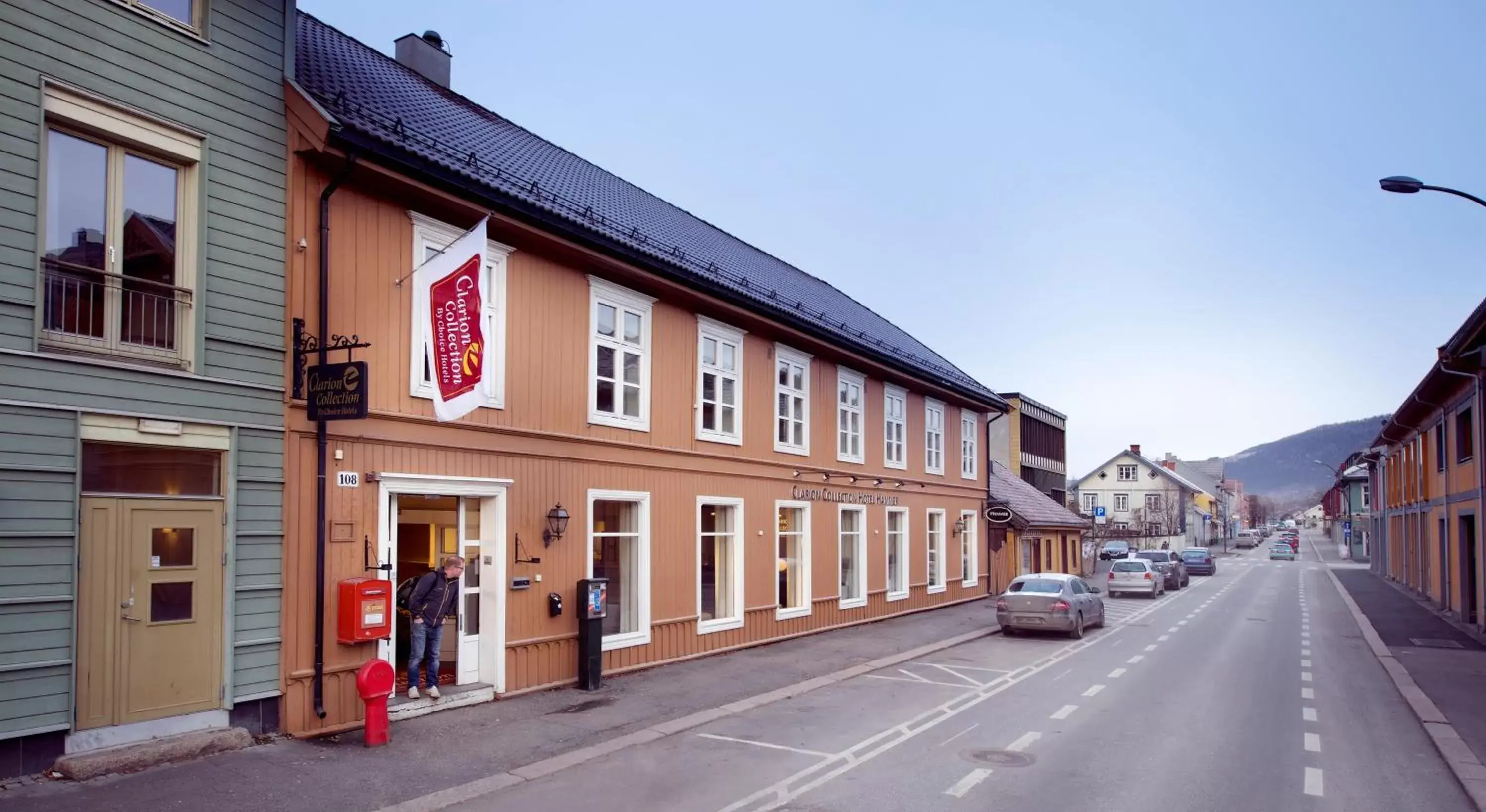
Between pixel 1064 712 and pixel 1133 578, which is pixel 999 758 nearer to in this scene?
pixel 1064 712

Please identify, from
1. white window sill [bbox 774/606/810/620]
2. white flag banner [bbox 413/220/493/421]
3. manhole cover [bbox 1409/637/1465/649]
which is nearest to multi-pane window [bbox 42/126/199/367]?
white flag banner [bbox 413/220/493/421]

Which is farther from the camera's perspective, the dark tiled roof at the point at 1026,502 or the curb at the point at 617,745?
the dark tiled roof at the point at 1026,502

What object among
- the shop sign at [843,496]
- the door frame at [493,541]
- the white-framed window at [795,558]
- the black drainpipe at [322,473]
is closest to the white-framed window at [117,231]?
the black drainpipe at [322,473]

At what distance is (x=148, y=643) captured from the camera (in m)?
8.70

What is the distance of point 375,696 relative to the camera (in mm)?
9719

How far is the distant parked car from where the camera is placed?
3472 centimetres

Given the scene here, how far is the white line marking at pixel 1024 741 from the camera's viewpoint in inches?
411

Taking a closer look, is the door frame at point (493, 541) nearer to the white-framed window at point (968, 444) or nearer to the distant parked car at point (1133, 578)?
the white-framed window at point (968, 444)

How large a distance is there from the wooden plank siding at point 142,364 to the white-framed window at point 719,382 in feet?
26.9

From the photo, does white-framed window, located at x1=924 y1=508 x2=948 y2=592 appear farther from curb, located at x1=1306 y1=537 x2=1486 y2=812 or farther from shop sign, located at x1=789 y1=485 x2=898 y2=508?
curb, located at x1=1306 y1=537 x2=1486 y2=812

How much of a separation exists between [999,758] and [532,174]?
11044 mm

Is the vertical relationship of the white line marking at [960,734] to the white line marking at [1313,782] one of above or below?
below

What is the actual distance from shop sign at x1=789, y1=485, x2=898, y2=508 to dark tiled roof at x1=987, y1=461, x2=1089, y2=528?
30.6ft

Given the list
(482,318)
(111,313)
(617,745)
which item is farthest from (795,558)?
(111,313)
